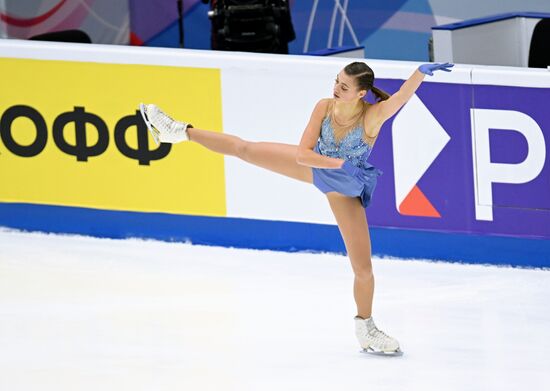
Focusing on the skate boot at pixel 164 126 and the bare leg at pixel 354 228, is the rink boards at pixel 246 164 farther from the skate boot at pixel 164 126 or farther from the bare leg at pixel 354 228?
the bare leg at pixel 354 228

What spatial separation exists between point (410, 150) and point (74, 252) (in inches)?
86.8

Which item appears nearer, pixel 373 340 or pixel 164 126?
pixel 373 340

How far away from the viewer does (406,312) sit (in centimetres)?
680

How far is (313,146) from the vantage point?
5.73 metres

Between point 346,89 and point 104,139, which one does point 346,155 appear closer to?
point 346,89

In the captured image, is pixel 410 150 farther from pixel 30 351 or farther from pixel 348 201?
pixel 30 351

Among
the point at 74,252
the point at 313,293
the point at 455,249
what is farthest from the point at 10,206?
the point at 455,249

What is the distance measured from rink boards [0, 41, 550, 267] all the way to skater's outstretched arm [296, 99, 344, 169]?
1887 mm

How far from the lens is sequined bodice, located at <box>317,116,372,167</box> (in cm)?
575

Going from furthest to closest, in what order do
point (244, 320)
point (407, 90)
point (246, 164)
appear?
point (246, 164)
point (244, 320)
point (407, 90)

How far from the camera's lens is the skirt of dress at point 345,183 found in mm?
5758

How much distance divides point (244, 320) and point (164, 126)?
1091mm

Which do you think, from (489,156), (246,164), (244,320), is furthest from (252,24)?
(244,320)

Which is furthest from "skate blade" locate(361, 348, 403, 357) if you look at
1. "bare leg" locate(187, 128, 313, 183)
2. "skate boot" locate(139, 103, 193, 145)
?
"skate boot" locate(139, 103, 193, 145)
